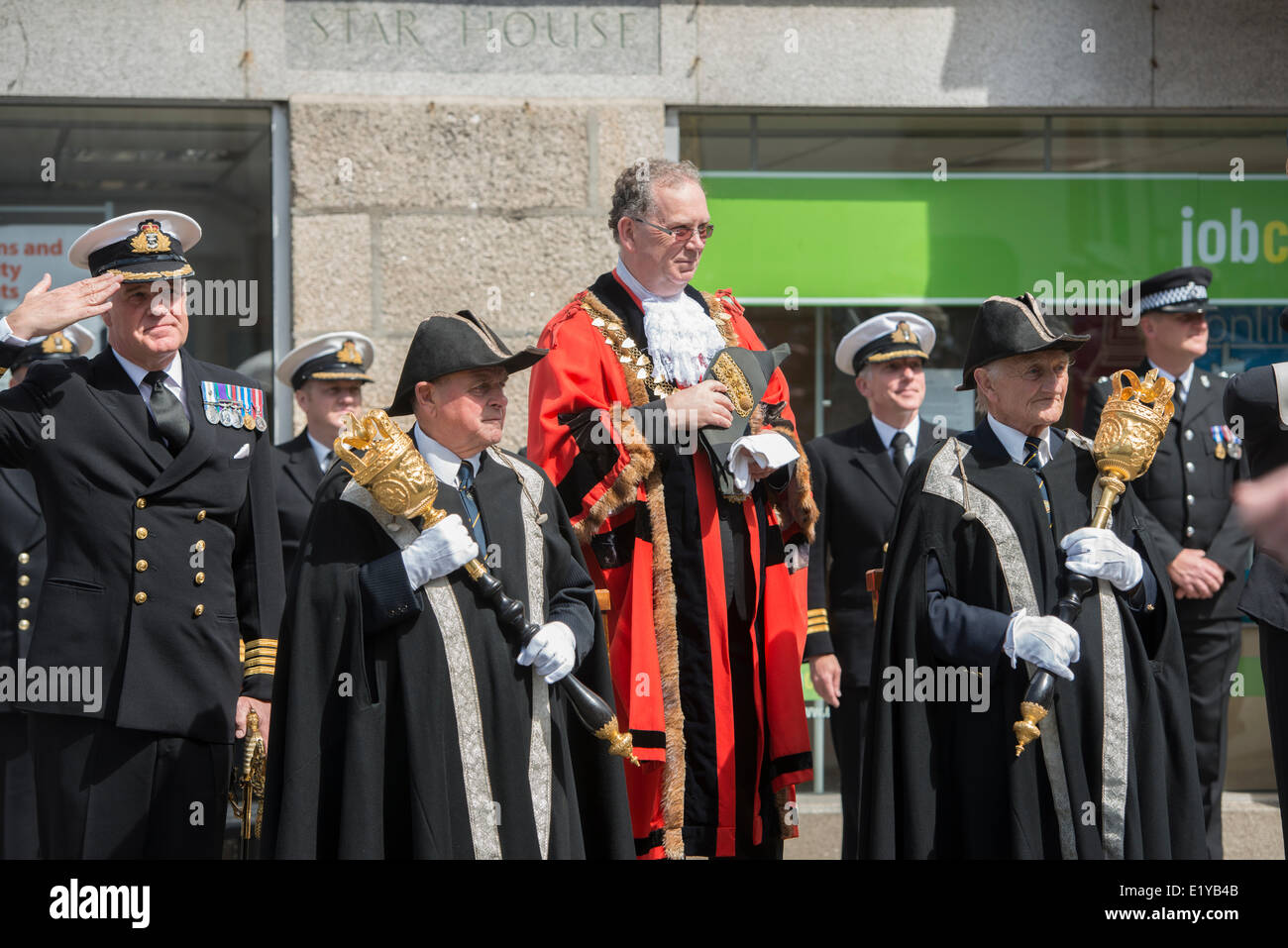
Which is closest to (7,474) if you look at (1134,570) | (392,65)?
(392,65)

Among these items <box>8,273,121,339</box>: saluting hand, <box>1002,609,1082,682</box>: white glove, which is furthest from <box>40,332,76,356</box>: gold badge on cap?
<box>1002,609,1082,682</box>: white glove

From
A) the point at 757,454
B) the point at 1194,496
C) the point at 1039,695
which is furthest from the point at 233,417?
the point at 1194,496

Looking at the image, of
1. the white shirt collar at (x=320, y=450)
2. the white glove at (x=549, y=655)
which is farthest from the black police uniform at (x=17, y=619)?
the white glove at (x=549, y=655)

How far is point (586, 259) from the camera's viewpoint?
7.61 metres

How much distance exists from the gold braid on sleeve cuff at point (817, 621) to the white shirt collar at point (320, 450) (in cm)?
228

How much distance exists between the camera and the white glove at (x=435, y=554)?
12.9 feet

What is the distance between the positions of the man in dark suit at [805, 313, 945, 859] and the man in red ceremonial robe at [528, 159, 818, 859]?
115 cm

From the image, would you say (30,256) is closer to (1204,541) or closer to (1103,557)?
(1103,557)

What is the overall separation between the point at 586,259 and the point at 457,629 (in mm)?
3895

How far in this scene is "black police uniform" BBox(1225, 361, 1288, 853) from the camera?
175 inches

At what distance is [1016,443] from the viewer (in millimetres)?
4480

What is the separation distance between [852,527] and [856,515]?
5cm

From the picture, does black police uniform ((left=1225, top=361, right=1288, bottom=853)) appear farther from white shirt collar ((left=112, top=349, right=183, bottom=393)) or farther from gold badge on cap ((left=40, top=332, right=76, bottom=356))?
gold badge on cap ((left=40, top=332, right=76, bottom=356))
